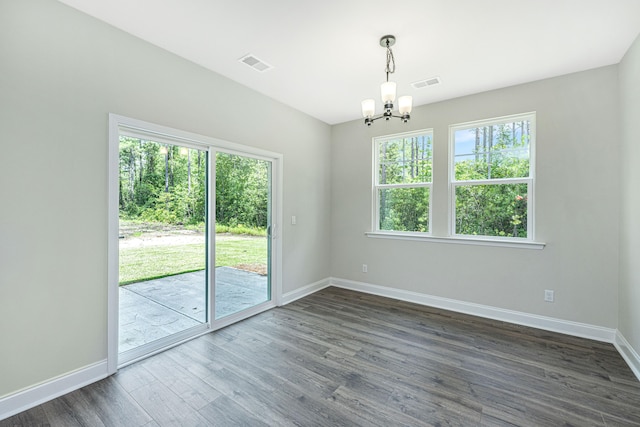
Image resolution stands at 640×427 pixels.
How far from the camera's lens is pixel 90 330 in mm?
2236

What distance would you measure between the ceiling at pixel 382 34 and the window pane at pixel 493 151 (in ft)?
1.87

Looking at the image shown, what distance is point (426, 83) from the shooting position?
3.32 metres

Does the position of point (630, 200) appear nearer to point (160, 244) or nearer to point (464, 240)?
point (464, 240)

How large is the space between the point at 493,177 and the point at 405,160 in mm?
1200

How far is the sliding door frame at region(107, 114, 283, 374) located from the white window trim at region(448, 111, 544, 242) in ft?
7.74

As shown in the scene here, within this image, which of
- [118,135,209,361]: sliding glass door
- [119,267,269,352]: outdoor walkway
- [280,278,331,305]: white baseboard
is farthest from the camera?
[280,278,331,305]: white baseboard

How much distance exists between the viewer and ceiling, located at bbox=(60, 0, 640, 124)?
210 centimetres

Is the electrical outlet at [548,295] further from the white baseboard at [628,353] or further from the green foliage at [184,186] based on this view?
the green foliage at [184,186]

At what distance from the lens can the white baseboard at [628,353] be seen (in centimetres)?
235

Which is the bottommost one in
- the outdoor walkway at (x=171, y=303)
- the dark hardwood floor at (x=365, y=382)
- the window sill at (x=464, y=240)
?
the dark hardwood floor at (x=365, y=382)

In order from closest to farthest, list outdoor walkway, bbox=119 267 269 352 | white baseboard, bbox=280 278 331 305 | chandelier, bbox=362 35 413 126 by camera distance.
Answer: chandelier, bbox=362 35 413 126, outdoor walkway, bbox=119 267 269 352, white baseboard, bbox=280 278 331 305

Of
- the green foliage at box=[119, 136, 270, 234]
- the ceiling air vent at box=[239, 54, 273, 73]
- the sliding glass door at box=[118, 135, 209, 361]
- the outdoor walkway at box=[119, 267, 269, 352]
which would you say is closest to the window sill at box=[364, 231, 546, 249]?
the green foliage at box=[119, 136, 270, 234]

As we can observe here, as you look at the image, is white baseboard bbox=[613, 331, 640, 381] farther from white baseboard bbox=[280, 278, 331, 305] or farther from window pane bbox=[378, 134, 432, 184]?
white baseboard bbox=[280, 278, 331, 305]

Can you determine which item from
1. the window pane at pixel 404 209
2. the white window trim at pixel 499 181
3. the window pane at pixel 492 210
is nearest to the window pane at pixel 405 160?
the window pane at pixel 404 209
